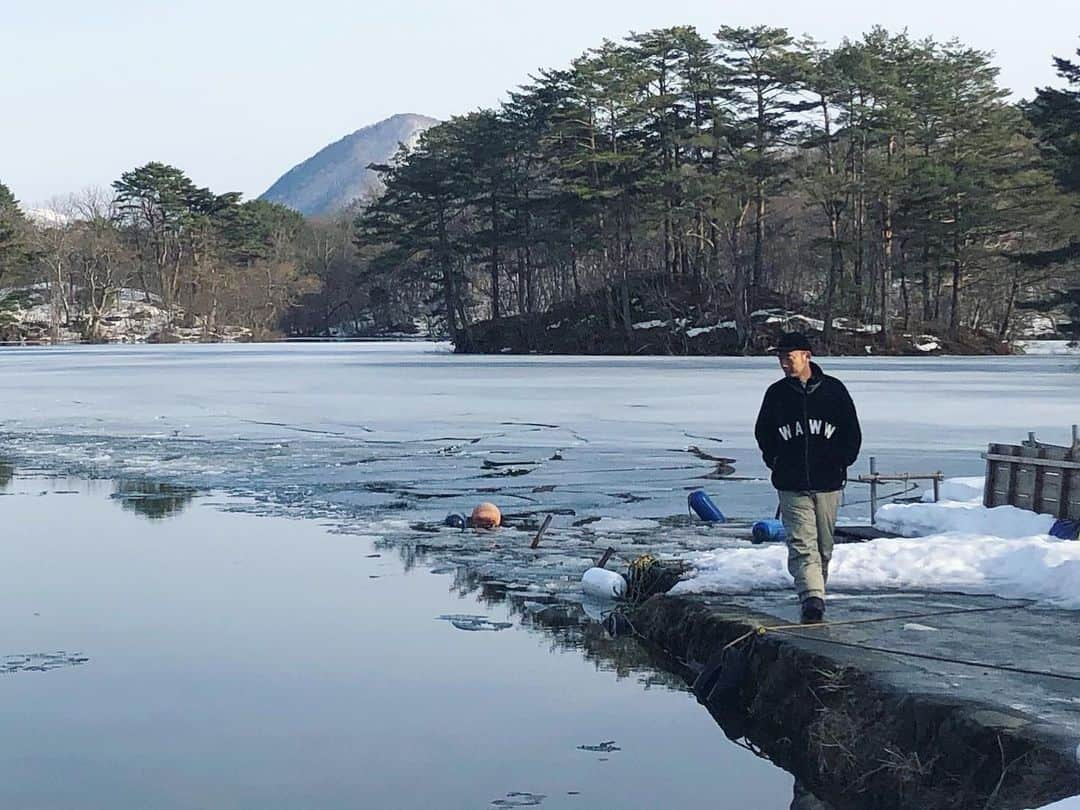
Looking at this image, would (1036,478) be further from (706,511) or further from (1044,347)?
(1044,347)

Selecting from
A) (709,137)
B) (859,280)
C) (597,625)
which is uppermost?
(709,137)

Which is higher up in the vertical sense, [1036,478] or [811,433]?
[811,433]

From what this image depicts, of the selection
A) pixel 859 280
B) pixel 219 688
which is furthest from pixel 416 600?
pixel 859 280

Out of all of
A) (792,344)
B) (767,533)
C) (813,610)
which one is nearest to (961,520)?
(767,533)

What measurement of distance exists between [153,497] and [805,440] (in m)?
9.65

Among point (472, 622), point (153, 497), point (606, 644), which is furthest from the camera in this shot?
point (153, 497)

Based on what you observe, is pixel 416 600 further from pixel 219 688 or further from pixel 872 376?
pixel 872 376

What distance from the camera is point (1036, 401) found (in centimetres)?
2589

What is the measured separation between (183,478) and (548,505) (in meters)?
5.22

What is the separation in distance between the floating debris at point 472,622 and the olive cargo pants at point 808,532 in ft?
6.74

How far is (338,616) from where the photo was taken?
29.3 ft

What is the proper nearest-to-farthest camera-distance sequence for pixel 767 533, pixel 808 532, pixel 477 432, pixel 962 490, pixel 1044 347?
pixel 808 532, pixel 767 533, pixel 962 490, pixel 477 432, pixel 1044 347

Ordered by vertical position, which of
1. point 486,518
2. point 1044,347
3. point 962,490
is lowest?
point 486,518

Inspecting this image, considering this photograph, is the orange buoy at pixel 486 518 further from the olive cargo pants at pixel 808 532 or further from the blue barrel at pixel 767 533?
the olive cargo pants at pixel 808 532
